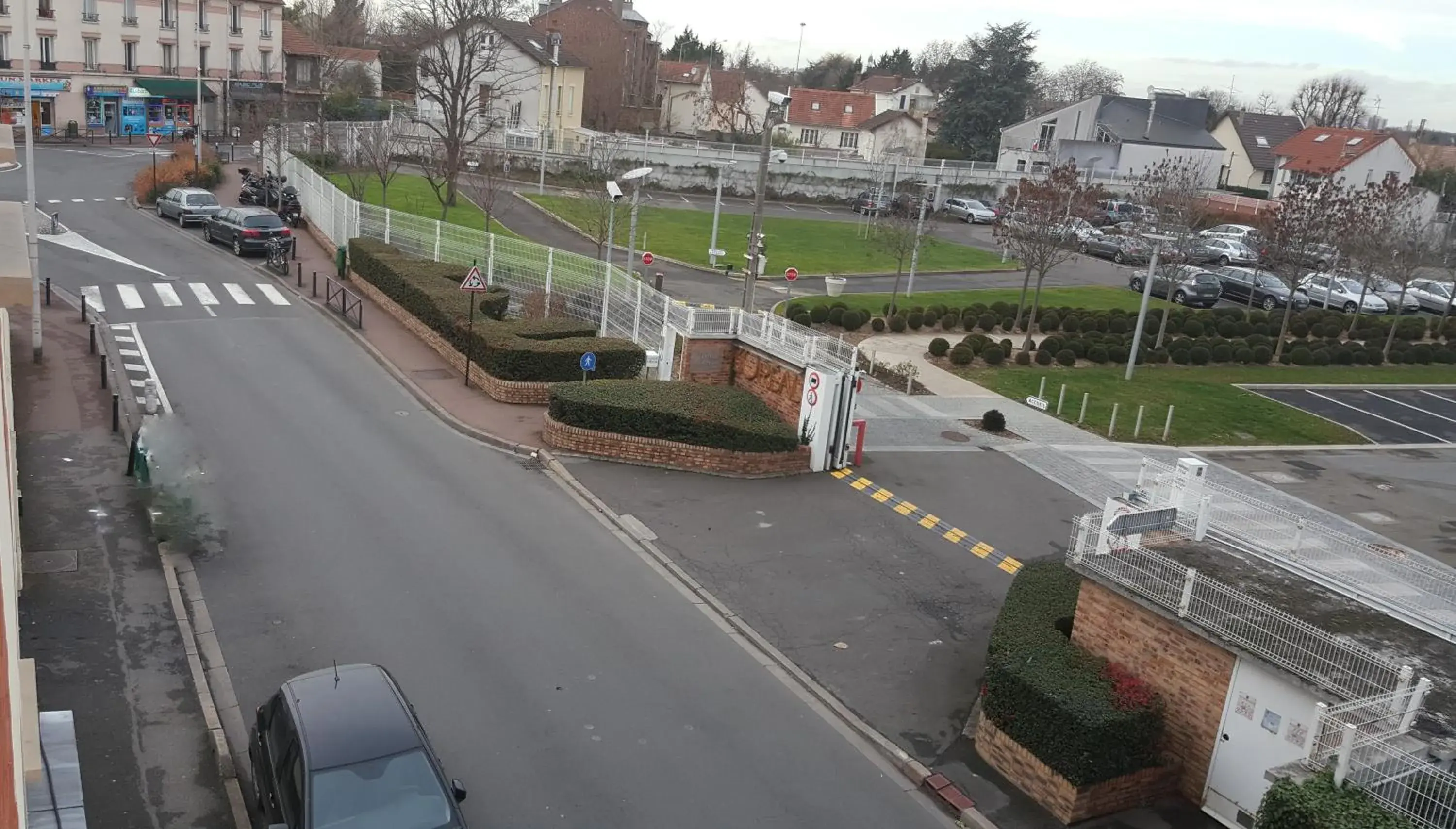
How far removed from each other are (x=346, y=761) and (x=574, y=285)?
18.4 metres

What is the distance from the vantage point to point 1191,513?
43.9 ft

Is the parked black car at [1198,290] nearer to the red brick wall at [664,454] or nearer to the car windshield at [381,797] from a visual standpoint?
the red brick wall at [664,454]

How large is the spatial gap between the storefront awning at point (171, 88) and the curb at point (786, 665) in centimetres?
5136

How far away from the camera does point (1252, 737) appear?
11.1 meters

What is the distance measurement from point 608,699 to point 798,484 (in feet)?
26.4

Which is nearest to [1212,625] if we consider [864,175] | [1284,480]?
[1284,480]

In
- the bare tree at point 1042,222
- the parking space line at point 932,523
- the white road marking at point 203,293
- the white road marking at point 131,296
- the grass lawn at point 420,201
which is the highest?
the bare tree at point 1042,222

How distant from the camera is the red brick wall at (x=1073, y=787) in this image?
11320 mm

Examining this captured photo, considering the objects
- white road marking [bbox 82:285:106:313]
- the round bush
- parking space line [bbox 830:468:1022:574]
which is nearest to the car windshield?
parking space line [bbox 830:468:1022:574]

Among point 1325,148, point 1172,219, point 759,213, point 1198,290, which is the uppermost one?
point 1325,148

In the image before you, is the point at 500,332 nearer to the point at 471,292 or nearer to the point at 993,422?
the point at 471,292

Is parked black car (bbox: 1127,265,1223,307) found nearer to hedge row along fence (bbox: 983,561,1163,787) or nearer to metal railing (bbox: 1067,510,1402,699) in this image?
metal railing (bbox: 1067,510,1402,699)

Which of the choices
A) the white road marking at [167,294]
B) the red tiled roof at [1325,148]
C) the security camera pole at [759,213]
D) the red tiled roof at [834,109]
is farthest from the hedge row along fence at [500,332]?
the red tiled roof at [834,109]

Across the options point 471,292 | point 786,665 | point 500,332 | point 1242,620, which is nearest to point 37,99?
point 471,292
